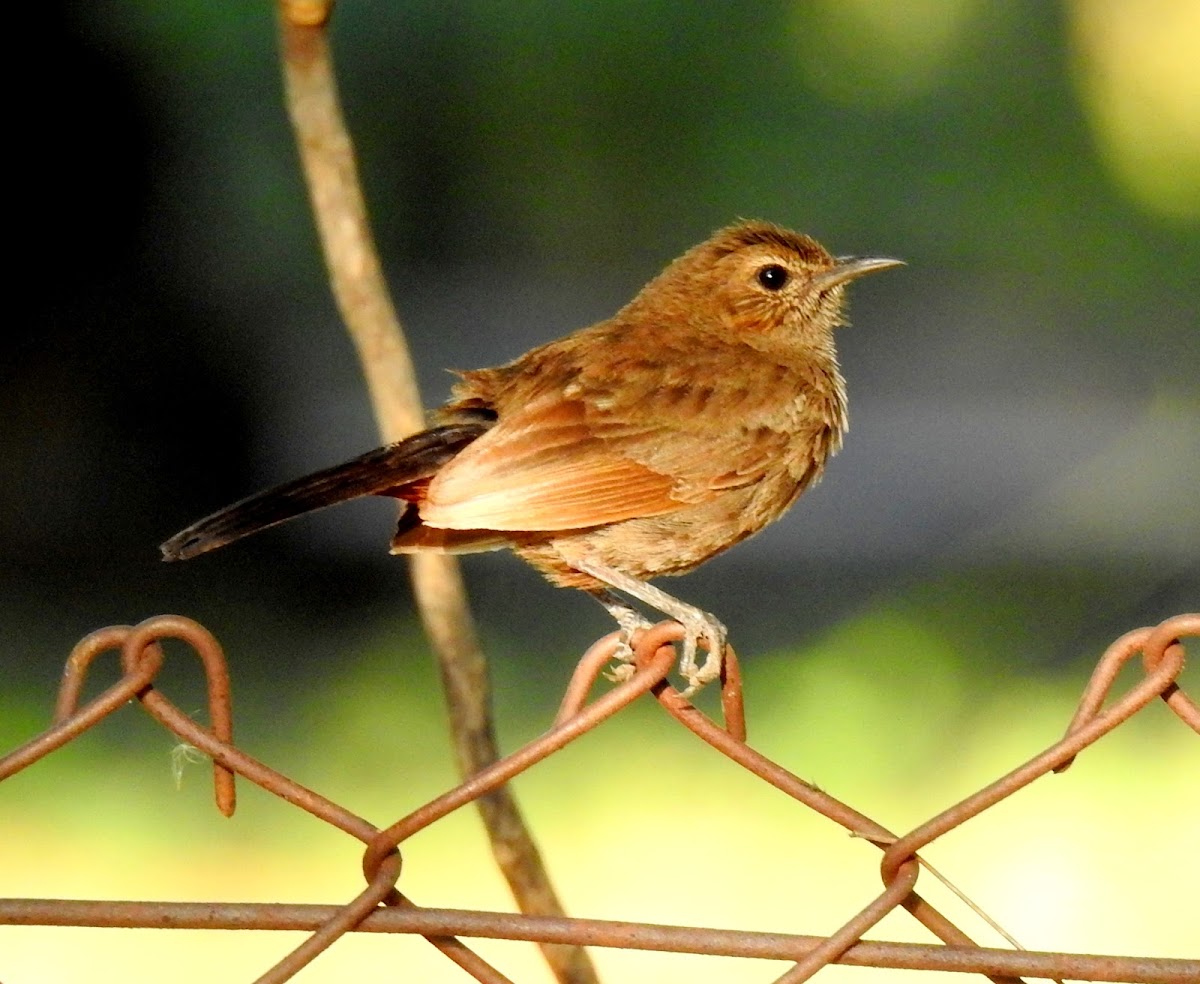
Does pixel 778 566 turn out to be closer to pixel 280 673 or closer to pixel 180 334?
pixel 280 673

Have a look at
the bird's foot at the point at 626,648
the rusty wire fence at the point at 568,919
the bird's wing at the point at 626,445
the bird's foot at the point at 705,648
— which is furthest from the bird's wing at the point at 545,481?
the rusty wire fence at the point at 568,919

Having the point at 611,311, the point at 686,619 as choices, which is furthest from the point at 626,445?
the point at 611,311

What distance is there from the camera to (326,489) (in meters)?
2.61

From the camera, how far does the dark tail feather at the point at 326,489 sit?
2449mm

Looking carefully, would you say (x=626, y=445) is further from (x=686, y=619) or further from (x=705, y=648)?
(x=705, y=648)

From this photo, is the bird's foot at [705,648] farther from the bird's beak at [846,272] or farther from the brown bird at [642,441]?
the bird's beak at [846,272]

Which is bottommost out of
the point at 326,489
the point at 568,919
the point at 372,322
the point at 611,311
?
the point at 568,919

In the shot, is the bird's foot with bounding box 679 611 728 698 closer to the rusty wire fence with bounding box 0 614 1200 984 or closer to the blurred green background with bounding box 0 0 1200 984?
the rusty wire fence with bounding box 0 614 1200 984

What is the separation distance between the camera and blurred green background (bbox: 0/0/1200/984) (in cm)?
613

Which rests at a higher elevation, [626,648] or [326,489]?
[326,489]

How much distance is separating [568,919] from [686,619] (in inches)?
36.7

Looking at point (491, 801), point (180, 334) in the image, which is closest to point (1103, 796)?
point (491, 801)

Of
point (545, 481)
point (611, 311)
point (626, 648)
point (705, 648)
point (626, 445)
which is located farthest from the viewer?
point (611, 311)

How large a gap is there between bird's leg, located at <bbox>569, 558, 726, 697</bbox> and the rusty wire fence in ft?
0.64
